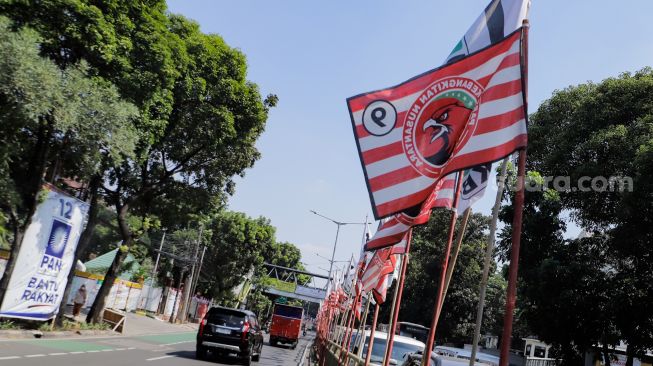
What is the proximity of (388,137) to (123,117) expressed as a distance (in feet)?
38.2

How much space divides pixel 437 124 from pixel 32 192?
48.5 feet

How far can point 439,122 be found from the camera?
4727 mm

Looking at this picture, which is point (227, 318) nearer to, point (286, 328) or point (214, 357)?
point (214, 357)

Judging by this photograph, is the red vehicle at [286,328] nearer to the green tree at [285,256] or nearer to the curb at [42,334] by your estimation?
the curb at [42,334]

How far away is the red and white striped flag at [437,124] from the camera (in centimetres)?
418

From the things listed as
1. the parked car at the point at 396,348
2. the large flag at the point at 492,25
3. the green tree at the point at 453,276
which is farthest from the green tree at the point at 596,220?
the green tree at the point at 453,276

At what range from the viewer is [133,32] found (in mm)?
16250

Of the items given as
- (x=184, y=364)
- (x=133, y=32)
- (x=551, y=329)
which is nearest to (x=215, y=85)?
(x=133, y=32)

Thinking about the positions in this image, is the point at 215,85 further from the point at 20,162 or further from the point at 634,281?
the point at 634,281

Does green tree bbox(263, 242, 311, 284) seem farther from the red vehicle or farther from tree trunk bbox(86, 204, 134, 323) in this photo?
tree trunk bbox(86, 204, 134, 323)

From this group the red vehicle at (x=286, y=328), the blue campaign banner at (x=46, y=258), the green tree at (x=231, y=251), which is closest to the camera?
the blue campaign banner at (x=46, y=258)

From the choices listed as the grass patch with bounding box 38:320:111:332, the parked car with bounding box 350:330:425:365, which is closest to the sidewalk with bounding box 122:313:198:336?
the grass patch with bounding box 38:320:111:332

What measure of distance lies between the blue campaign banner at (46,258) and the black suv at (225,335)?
15.5 ft

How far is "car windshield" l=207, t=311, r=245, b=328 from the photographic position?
1767cm
